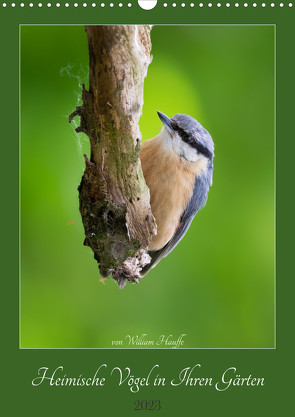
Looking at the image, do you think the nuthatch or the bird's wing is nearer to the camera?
the nuthatch

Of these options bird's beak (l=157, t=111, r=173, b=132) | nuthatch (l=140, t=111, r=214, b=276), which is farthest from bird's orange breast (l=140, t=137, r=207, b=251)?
bird's beak (l=157, t=111, r=173, b=132)

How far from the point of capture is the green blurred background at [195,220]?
Answer: 107 inches

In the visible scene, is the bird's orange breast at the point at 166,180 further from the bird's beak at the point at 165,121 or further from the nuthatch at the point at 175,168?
the bird's beak at the point at 165,121

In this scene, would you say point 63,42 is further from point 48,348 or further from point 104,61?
point 48,348

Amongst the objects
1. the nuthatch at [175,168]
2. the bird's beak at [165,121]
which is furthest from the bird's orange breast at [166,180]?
the bird's beak at [165,121]

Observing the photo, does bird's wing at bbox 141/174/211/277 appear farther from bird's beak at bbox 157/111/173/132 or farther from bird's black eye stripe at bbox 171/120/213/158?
bird's beak at bbox 157/111/173/132

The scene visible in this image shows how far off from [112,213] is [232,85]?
58.0 inches

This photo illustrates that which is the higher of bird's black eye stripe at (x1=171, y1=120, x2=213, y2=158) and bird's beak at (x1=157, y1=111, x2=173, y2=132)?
bird's beak at (x1=157, y1=111, x2=173, y2=132)

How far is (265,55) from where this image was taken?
2.77m

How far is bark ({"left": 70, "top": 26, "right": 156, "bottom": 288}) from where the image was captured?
2.14 metres

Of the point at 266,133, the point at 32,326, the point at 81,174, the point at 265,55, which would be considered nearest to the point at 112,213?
the point at 81,174

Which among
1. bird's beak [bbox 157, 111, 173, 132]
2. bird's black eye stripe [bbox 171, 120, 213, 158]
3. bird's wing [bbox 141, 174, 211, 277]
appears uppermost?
bird's beak [bbox 157, 111, 173, 132]

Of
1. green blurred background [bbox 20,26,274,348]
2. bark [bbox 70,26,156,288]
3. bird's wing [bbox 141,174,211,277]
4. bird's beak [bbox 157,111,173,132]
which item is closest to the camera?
bark [bbox 70,26,156,288]

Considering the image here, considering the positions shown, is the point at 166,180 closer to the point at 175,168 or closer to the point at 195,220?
the point at 175,168
